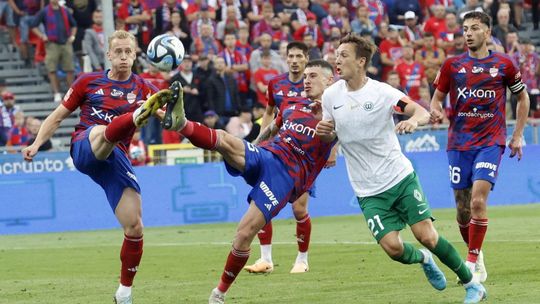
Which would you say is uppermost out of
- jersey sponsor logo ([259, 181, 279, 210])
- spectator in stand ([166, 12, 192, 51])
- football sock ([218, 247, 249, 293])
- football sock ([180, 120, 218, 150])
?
football sock ([180, 120, 218, 150])

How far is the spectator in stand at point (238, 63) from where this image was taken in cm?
2719

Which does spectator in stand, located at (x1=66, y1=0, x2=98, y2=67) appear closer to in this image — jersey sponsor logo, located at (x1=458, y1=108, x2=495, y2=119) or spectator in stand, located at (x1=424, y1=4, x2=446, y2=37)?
spectator in stand, located at (x1=424, y1=4, x2=446, y2=37)

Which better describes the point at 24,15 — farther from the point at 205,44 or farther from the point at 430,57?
the point at 430,57

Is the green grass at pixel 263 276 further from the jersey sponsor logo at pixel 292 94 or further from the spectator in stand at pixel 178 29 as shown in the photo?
the spectator in stand at pixel 178 29

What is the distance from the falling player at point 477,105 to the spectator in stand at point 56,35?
1524 cm

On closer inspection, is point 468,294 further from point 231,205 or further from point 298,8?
point 298,8

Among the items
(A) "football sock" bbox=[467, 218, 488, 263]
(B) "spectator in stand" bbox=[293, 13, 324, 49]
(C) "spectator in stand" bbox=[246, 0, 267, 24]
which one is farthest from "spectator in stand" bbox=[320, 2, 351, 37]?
(A) "football sock" bbox=[467, 218, 488, 263]

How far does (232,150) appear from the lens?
10.7 m

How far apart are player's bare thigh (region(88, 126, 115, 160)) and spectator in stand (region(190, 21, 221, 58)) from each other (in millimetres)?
16413

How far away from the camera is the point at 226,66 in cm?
2702

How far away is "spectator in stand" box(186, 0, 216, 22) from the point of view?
92.1ft

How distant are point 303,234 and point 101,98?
12.5 ft

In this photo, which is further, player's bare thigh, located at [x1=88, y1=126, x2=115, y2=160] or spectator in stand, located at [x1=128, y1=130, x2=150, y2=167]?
spectator in stand, located at [x1=128, y1=130, x2=150, y2=167]

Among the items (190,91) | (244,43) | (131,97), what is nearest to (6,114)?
(190,91)
